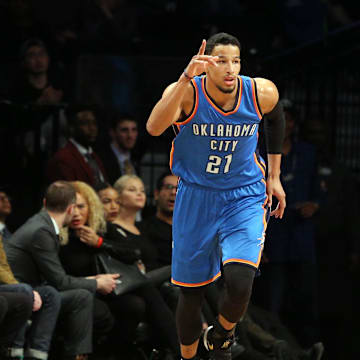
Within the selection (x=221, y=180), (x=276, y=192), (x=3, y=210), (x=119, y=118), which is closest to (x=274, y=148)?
(x=276, y=192)

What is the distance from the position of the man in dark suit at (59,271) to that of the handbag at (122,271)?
0.16 meters

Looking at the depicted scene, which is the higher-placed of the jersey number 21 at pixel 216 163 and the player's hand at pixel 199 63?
the player's hand at pixel 199 63

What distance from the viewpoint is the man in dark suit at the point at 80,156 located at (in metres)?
7.75

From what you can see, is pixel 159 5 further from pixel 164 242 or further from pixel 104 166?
pixel 164 242

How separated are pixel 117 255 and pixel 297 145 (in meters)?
2.15

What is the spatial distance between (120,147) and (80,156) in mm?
656

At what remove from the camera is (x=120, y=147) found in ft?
27.8

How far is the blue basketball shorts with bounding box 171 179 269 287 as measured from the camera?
558cm

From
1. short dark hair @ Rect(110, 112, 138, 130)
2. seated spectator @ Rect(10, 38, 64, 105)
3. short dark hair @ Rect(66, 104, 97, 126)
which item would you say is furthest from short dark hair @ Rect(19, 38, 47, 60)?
short dark hair @ Rect(110, 112, 138, 130)

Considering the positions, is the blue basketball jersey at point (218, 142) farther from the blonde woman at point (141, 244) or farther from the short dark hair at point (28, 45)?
the short dark hair at point (28, 45)

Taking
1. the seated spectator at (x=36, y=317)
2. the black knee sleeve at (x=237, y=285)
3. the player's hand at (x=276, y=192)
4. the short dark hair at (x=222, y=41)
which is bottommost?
the seated spectator at (x=36, y=317)

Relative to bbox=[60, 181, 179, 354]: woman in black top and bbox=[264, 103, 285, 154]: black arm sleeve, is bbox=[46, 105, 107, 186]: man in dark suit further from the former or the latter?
bbox=[264, 103, 285, 154]: black arm sleeve

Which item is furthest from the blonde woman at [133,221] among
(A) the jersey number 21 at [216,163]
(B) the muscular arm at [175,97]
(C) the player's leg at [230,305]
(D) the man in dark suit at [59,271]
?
(B) the muscular arm at [175,97]

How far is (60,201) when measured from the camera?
22.6 feet
